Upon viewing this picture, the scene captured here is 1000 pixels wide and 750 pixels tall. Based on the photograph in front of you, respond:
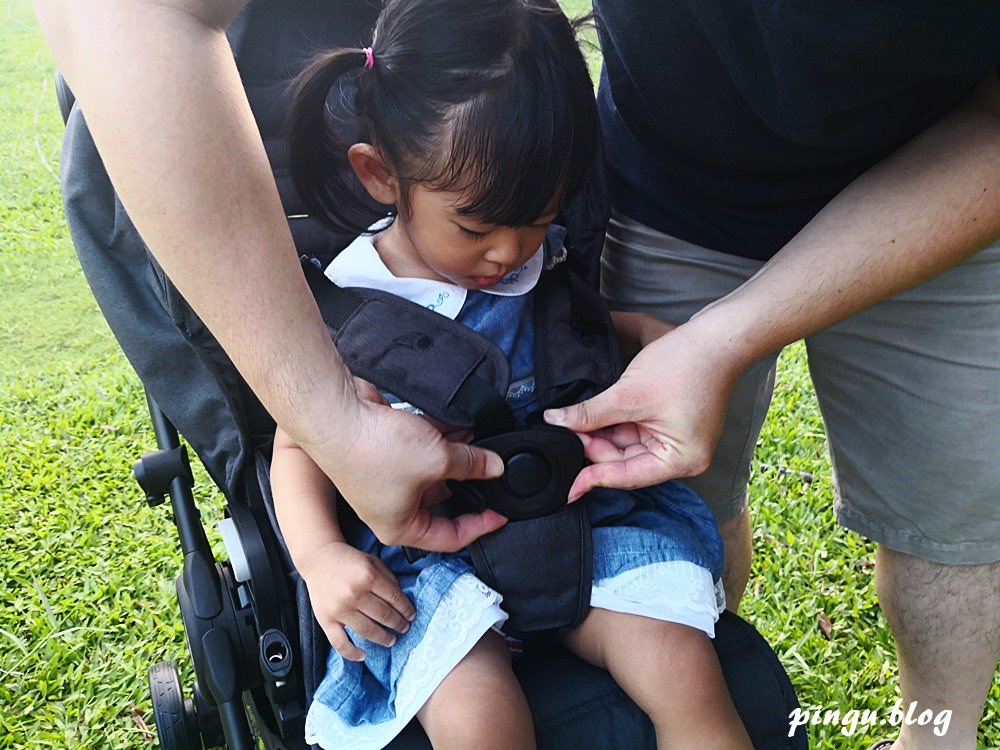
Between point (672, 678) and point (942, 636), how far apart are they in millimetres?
867

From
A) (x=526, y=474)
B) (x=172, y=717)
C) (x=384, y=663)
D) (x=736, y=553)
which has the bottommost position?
(x=172, y=717)

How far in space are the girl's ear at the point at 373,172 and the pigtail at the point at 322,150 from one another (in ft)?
0.24

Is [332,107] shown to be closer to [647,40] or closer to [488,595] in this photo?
[647,40]

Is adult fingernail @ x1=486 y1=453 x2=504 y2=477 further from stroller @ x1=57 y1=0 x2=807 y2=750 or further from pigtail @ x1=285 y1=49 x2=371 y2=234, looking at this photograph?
pigtail @ x1=285 y1=49 x2=371 y2=234

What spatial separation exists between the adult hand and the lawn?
45.8 inches

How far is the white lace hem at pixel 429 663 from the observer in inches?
56.6

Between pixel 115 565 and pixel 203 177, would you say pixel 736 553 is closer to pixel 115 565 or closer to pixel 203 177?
pixel 203 177

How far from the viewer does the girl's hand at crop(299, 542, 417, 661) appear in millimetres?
1469

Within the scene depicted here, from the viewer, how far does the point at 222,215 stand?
1213 millimetres

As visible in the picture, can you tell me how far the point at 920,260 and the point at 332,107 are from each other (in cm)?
96

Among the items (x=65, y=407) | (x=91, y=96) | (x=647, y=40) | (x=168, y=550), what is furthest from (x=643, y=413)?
(x=65, y=407)

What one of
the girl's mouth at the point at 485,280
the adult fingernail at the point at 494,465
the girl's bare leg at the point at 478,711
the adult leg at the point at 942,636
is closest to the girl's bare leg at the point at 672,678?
the girl's bare leg at the point at 478,711

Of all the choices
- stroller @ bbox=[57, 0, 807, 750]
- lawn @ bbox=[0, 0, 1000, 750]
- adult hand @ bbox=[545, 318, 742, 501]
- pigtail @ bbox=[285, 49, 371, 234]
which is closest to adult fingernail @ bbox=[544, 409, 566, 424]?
adult hand @ bbox=[545, 318, 742, 501]

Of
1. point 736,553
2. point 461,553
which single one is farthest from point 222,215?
point 736,553
